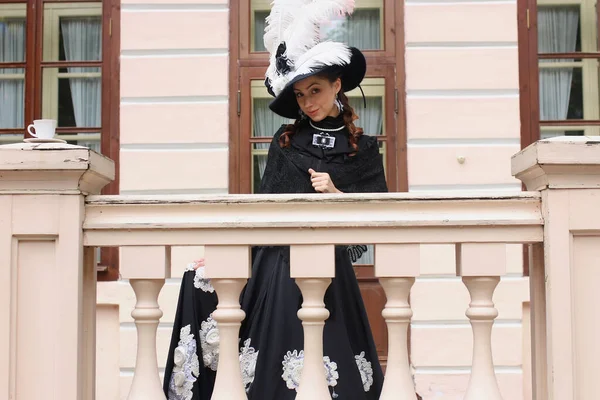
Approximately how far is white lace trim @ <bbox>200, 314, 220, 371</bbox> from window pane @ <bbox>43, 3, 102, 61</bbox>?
3.46 meters

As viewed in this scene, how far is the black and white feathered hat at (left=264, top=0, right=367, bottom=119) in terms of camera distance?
2652mm

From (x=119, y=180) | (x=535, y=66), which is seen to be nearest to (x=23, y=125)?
(x=119, y=180)

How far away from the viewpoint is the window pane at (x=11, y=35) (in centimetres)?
554

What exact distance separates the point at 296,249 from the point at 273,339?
0.55 meters

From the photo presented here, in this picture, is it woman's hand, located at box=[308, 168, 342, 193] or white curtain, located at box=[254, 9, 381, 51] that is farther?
white curtain, located at box=[254, 9, 381, 51]

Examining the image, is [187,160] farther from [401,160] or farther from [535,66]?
[535,66]

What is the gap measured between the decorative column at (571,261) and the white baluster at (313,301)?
1.60 ft

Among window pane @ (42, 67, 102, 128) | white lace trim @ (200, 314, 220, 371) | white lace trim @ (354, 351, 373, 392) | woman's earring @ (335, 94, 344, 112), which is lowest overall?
white lace trim @ (354, 351, 373, 392)

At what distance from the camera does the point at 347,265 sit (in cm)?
258

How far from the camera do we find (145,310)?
1929mm

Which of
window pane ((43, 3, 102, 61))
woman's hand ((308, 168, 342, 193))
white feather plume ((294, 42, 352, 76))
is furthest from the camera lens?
window pane ((43, 3, 102, 61))

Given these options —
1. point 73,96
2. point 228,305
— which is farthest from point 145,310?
point 73,96

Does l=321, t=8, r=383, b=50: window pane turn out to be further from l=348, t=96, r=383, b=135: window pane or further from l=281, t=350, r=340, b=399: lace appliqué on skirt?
l=281, t=350, r=340, b=399: lace appliqué on skirt

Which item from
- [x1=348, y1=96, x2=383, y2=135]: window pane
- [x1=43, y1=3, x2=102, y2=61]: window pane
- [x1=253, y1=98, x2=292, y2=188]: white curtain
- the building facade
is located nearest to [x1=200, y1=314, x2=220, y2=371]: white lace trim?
the building facade
